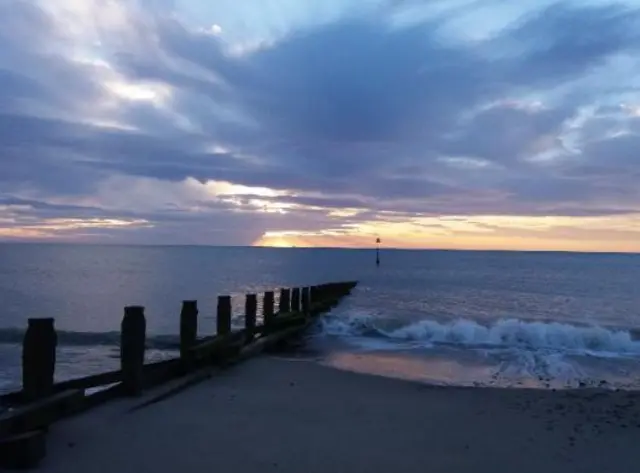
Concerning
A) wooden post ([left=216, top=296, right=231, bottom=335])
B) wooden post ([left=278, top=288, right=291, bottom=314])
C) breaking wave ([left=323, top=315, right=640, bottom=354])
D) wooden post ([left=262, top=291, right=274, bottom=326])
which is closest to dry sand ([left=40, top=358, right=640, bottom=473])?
wooden post ([left=216, top=296, right=231, bottom=335])

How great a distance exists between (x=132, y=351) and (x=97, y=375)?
58 cm

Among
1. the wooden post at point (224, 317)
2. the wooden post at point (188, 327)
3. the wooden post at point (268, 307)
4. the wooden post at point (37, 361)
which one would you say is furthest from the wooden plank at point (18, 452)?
the wooden post at point (268, 307)

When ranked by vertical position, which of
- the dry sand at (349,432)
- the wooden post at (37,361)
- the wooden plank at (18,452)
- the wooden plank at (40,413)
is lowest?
the dry sand at (349,432)

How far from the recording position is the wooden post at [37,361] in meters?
7.37

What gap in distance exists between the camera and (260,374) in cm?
1265

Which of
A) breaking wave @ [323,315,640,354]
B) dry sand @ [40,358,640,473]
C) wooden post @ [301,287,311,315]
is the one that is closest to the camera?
dry sand @ [40,358,640,473]

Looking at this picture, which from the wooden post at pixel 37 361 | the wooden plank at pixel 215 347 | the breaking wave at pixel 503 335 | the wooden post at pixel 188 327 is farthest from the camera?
the breaking wave at pixel 503 335

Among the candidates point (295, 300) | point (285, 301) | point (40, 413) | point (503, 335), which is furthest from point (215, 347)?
point (503, 335)

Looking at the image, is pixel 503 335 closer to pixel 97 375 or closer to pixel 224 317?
pixel 224 317

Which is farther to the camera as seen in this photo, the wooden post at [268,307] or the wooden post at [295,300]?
the wooden post at [295,300]

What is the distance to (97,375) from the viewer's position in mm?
8852

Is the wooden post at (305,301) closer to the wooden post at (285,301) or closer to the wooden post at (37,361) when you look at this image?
the wooden post at (285,301)

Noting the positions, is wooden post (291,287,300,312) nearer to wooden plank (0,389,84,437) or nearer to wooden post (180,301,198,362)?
wooden post (180,301,198,362)

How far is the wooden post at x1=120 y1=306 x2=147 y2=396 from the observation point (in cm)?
916
